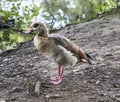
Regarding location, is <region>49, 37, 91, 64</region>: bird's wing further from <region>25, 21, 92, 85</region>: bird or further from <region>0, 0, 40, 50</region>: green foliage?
<region>0, 0, 40, 50</region>: green foliage

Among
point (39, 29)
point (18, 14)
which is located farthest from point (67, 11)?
point (39, 29)

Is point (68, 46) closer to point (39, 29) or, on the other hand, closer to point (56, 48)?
point (56, 48)

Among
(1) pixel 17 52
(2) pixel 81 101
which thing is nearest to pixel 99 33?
(1) pixel 17 52

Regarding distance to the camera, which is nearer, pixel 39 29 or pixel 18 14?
pixel 39 29

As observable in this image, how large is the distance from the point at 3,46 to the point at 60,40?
401 centimetres

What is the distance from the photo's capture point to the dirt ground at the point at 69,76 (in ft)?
10.8

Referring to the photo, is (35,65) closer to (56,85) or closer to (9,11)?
(56,85)

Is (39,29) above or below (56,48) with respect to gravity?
above

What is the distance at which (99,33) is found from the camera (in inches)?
238

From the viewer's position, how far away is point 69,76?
3.87 m

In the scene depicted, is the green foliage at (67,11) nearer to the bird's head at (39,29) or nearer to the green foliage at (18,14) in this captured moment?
the green foliage at (18,14)

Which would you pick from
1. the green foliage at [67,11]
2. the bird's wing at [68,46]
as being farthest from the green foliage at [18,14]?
the bird's wing at [68,46]

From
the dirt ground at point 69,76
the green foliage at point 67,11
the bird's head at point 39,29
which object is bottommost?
the dirt ground at point 69,76

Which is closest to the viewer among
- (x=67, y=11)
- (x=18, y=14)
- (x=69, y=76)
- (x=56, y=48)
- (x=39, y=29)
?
(x=56, y=48)
